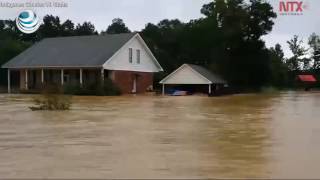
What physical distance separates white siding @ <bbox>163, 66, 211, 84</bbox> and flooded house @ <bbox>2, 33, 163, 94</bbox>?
226 cm

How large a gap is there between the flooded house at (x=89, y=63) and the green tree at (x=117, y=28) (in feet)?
156

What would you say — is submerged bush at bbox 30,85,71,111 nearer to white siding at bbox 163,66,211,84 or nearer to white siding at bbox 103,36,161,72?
white siding at bbox 103,36,161,72

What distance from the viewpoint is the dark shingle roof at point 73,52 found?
49.3 m

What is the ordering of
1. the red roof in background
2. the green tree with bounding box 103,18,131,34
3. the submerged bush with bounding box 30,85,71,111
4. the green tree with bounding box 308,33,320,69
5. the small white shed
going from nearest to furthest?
the submerged bush with bounding box 30,85,71,111 < the small white shed < the red roof in background < the green tree with bounding box 308,33,320,69 < the green tree with bounding box 103,18,131,34

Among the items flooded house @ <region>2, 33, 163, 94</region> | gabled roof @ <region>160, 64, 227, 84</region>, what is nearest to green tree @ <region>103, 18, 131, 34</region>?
gabled roof @ <region>160, 64, 227, 84</region>

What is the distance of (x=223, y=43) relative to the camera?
219ft

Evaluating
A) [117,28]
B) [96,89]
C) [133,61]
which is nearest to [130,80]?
[133,61]

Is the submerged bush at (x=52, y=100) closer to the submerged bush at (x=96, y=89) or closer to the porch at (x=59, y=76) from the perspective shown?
the submerged bush at (x=96, y=89)

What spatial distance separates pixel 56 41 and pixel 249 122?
40.7 m

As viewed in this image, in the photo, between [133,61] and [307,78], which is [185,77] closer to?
[133,61]

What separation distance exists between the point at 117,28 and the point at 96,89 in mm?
65230

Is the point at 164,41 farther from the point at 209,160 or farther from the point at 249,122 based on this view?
the point at 209,160

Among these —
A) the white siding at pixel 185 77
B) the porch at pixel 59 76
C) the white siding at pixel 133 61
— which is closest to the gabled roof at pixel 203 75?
the white siding at pixel 185 77

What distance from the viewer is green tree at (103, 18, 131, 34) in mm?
104963
